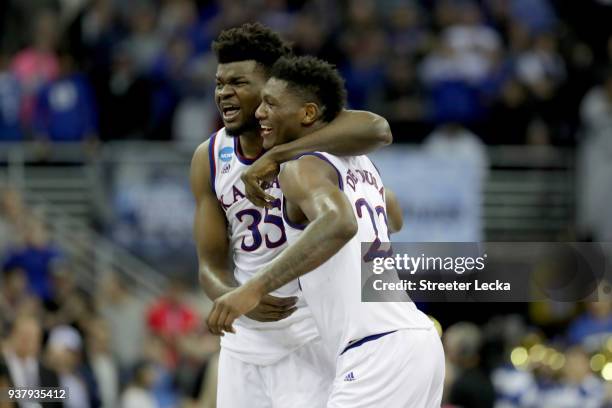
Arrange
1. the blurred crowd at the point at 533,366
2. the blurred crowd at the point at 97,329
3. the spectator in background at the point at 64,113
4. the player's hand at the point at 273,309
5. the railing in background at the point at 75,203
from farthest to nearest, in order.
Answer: the spectator in background at the point at 64,113 < the railing in background at the point at 75,203 < the blurred crowd at the point at 97,329 < the blurred crowd at the point at 533,366 < the player's hand at the point at 273,309

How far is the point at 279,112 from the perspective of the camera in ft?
21.8

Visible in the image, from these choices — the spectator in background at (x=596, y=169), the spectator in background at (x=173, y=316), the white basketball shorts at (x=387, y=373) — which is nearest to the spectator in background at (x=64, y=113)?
the spectator in background at (x=173, y=316)

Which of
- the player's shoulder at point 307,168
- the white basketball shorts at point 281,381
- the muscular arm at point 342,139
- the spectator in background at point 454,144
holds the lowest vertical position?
the spectator in background at point 454,144

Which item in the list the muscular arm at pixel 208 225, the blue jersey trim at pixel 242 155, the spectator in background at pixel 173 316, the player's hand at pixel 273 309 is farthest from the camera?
the spectator in background at pixel 173 316

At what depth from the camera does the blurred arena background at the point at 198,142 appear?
1418 centimetres

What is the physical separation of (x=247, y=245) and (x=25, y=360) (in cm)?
409

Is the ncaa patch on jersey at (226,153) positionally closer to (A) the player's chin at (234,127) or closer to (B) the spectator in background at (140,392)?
(A) the player's chin at (234,127)

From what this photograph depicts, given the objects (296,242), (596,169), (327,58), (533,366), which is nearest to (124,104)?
(327,58)

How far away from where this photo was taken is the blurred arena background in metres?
14.2

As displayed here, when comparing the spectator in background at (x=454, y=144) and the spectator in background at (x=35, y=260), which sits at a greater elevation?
the spectator in background at (x=454, y=144)

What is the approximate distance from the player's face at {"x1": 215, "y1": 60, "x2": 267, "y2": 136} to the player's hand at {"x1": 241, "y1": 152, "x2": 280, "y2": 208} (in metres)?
0.42

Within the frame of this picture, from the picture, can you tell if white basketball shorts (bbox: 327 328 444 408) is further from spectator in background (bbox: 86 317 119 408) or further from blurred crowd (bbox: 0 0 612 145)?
blurred crowd (bbox: 0 0 612 145)

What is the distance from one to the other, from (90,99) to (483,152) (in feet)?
16.5

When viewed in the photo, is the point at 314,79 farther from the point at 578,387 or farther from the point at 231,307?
the point at 578,387
